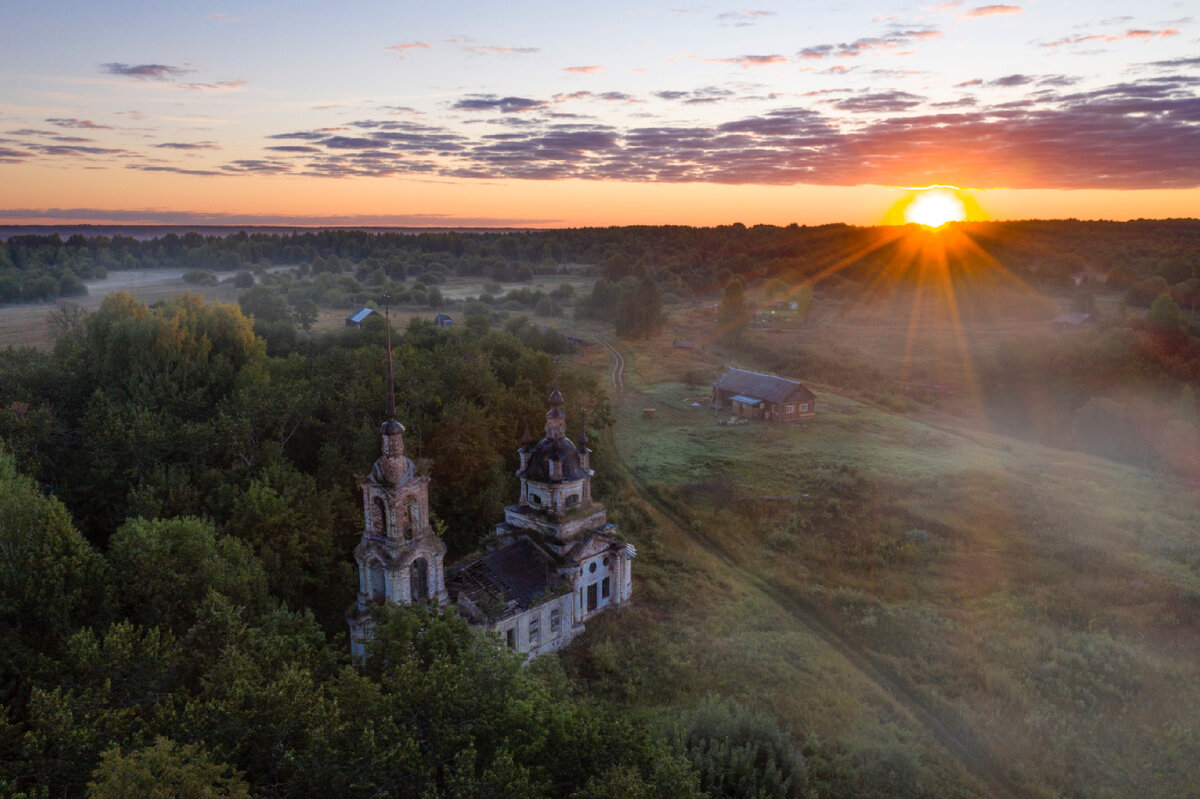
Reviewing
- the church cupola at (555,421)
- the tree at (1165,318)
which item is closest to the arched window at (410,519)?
the church cupola at (555,421)

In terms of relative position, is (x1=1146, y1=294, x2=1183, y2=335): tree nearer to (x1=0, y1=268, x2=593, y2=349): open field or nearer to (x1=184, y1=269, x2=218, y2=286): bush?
(x1=0, y1=268, x2=593, y2=349): open field

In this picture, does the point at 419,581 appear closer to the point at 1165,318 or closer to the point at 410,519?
the point at 410,519

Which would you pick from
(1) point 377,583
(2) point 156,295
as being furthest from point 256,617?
(2) point 156,295

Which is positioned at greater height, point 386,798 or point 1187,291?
point 1187,291

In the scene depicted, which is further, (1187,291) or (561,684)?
(1187,291)

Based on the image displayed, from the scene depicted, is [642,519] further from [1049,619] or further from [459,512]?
[1049,619]

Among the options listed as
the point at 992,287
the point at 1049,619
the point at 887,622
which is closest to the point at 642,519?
the point at 887,622

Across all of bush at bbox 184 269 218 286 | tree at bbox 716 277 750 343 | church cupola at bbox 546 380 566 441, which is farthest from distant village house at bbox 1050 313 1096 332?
bush at bbox 184 269 218 286
